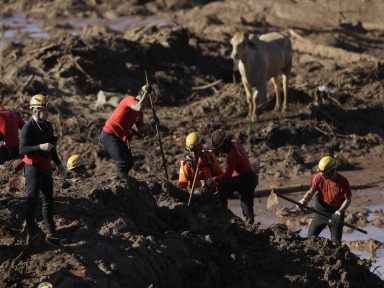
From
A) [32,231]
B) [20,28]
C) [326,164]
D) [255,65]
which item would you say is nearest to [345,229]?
[326,164]

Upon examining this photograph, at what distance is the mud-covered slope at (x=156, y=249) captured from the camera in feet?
36.7

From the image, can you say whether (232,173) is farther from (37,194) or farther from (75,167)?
(37,194)

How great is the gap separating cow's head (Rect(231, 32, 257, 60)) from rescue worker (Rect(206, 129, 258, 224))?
30.9 ft

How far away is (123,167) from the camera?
45.5 ft

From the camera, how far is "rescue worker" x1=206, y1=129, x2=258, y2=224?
14.2 m

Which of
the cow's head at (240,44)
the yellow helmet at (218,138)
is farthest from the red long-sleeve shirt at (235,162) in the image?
A: the cow's head at (240,44)

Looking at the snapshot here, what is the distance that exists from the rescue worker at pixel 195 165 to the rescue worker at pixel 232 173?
253 millimetres

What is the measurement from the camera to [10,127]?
13.7 metres

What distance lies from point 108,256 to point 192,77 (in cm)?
1669

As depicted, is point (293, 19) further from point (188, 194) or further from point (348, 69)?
point (188, 194)

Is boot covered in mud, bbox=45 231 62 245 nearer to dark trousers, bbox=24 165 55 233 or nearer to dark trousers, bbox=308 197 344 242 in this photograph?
dark trousers, bbox=24 165 55 233

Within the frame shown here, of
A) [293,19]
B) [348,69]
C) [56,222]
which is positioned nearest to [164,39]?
[348,69]

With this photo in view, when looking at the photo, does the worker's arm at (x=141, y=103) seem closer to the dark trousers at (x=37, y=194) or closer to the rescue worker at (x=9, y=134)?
the rescue worker at (x=9, y=134)

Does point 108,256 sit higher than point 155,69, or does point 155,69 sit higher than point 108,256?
point 108,256
